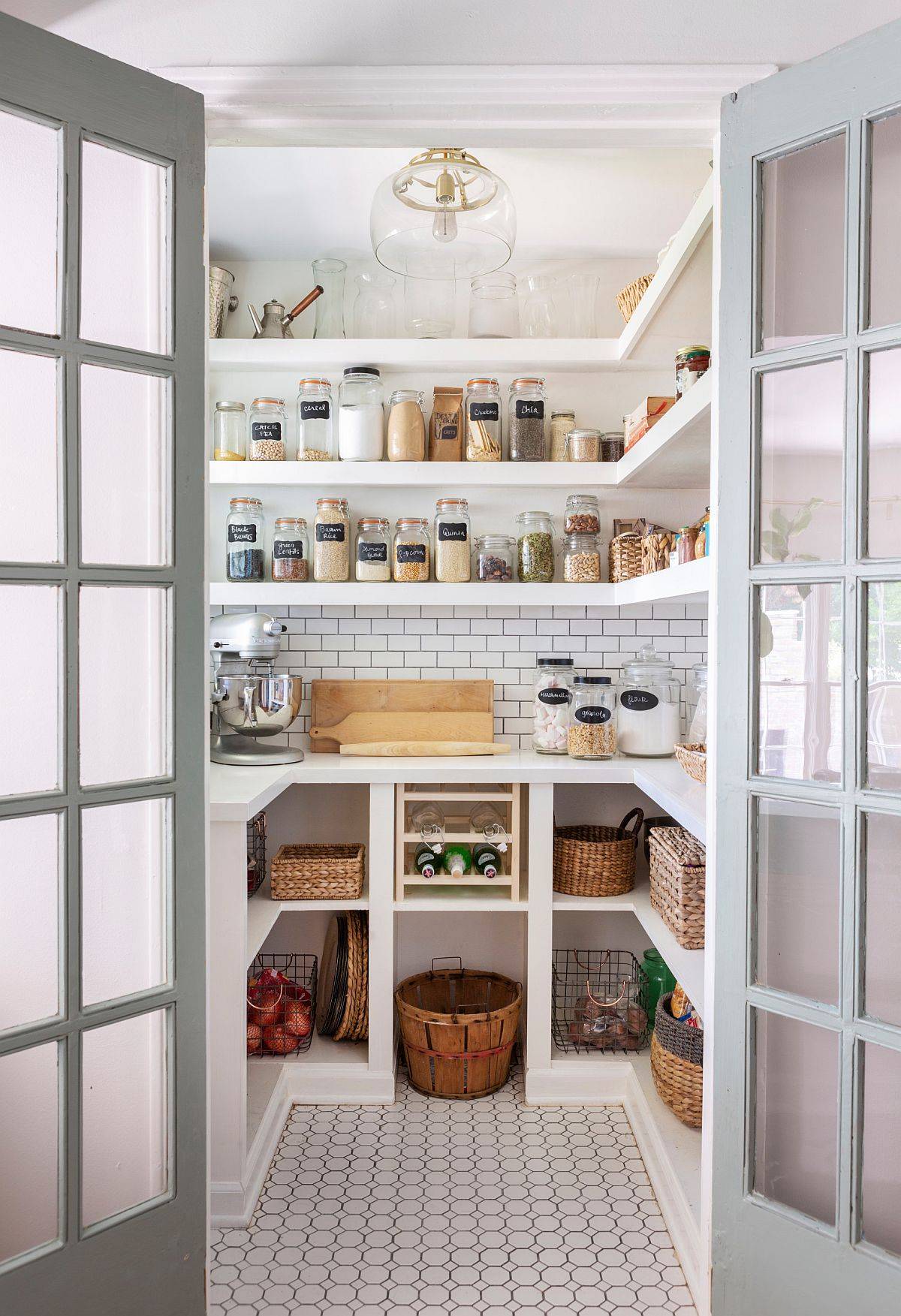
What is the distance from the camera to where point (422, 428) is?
302cm

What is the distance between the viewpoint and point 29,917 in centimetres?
144

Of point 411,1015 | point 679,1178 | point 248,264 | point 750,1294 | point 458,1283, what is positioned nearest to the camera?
point 750,1294

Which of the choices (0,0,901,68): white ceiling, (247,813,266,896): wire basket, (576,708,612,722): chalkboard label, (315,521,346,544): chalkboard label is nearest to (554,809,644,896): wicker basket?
(576,708,612,722): chalkboard label

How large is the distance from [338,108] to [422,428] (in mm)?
1413

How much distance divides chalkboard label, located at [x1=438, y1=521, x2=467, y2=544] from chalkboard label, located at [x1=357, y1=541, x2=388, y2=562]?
194mm

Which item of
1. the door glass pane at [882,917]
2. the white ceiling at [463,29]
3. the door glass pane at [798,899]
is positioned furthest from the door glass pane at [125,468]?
the door glass pane at [882,917]

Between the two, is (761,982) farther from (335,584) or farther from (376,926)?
(335,584)

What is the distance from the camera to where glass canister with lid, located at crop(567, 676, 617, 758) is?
2.91 meters

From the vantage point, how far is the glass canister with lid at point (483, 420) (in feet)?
9.84

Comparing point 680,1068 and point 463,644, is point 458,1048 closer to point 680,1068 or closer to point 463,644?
point 680,1068

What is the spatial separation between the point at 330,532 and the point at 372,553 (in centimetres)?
15

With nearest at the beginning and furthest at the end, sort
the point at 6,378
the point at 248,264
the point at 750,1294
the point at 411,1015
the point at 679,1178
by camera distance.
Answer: the point at 6,378 < the point at 750,1294 < the point at 679,1178 < the point at 411,1015 < the point at 248,264

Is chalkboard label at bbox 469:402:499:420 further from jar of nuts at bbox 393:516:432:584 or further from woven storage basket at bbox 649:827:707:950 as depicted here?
woven storage basket at bbox 649:827:707:950

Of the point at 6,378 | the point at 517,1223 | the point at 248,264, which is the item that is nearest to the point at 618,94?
the point at 6,378
